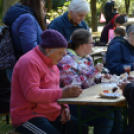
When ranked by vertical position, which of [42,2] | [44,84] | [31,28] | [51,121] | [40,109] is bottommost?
[51,121]

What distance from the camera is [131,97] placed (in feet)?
7.38

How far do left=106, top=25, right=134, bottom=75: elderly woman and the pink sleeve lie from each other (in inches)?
65.7

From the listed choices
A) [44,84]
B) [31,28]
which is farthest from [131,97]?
[31,28]

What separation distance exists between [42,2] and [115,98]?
1.50m

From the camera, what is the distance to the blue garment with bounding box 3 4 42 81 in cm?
307

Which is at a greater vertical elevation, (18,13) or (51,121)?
(18,13)

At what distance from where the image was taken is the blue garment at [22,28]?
307 centimetres

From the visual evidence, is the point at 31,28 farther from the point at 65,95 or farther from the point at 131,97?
the point at 131,97

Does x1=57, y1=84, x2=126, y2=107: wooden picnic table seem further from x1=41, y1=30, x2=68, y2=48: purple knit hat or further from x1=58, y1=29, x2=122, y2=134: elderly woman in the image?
x1=41, y1=30, x2=68, y2=48: purple knit hat

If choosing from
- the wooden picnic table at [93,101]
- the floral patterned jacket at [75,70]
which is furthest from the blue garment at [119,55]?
the wooden picnic table at [93,101]

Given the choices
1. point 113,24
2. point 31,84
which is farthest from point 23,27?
point 113,24

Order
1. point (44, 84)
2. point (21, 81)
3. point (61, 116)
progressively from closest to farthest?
point (21, 81) → point (44, 84) → point (61, 116)

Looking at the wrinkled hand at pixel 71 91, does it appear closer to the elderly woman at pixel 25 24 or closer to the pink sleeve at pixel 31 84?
the pink sleeve at pixel 31 84

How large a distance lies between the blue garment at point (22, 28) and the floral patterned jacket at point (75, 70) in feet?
1.44
